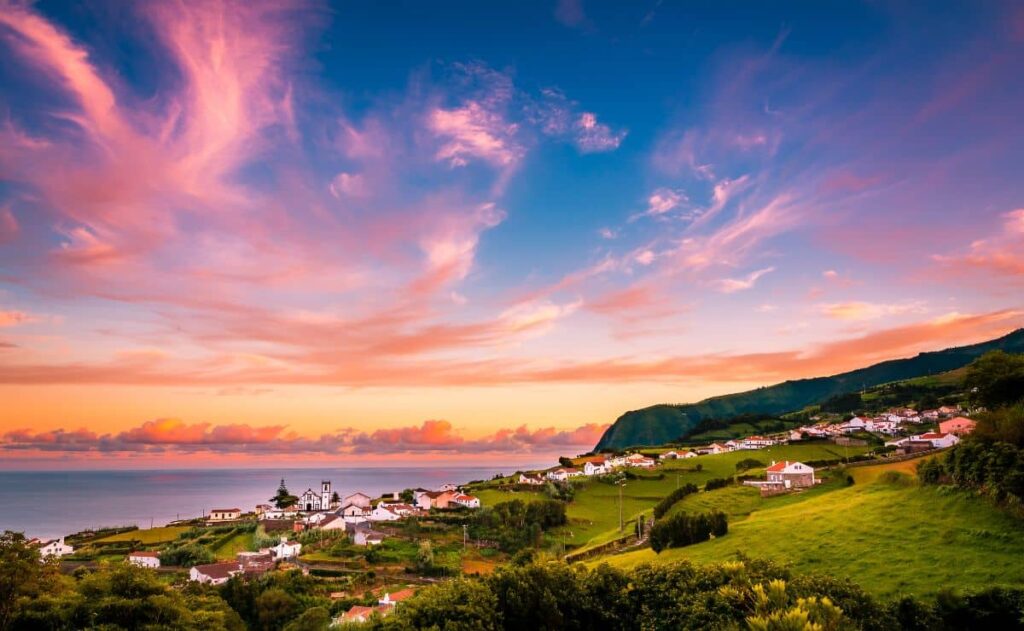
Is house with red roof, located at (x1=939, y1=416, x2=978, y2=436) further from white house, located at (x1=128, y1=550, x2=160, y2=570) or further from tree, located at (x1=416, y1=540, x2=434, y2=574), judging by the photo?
white house, located at (x1=128, y1=550, x2=160, y2=570)

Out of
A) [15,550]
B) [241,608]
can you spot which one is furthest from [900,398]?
[15,550]

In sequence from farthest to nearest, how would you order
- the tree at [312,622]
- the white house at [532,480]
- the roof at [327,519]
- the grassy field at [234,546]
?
the white house at [532,480]
the roof at [327,519]
the grassy field at [234,546]
the tree at [312,622]

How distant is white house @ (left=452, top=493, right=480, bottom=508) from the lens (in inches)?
3807

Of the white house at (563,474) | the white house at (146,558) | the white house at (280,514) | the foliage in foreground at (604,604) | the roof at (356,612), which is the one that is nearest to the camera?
the foliage in foreground at (604,604)

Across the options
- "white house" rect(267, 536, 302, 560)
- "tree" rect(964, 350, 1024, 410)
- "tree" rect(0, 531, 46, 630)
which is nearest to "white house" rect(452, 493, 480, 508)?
"white house" rect(267, 536, 302, 560)

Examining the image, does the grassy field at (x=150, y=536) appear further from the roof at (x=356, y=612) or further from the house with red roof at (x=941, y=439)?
the house with red roof at (x=941, y=439)

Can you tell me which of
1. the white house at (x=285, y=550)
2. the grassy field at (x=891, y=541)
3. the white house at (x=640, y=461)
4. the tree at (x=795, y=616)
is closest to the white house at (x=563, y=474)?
the white house at (x=640, y=461)

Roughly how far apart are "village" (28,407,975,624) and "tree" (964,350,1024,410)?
10.2 feet

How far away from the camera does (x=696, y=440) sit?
6826 inches

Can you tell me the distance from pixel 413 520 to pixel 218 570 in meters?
30.0

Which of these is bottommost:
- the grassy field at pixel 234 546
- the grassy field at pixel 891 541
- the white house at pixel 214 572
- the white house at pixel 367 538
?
the grassy field at pixel 234 546

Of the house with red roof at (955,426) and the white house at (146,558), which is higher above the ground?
the house with red roof at (955,426)

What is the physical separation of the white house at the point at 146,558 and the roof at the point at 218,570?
9.79 meters

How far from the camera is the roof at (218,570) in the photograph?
205 feet
